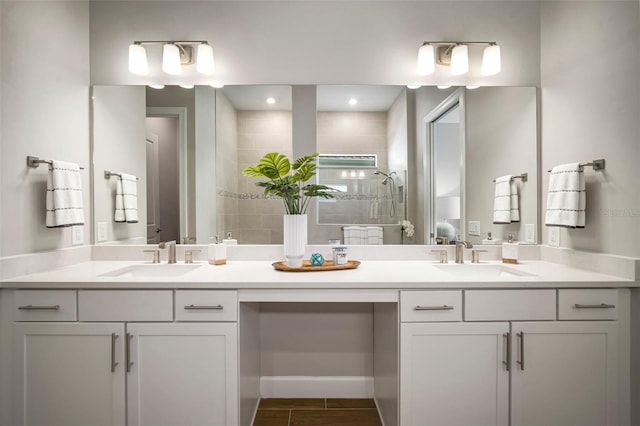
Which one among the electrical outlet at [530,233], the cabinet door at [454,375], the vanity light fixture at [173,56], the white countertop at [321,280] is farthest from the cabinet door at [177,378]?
the electrical outlet at [530,233]

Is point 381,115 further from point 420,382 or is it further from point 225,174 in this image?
point 420,382

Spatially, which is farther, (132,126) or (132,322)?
(132,126)

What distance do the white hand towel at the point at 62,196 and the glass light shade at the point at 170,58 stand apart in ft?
2.52

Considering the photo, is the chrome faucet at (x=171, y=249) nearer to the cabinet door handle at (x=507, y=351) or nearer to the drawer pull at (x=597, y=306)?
the cabinet door handle at (x=507, y=351)

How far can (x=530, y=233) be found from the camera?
2.09 metres

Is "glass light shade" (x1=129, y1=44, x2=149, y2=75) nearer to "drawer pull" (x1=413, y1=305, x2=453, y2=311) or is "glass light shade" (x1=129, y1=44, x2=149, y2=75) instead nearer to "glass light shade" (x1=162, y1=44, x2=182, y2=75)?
"glass light shade" (x1=162, y1=44, x2=182, y2=75)

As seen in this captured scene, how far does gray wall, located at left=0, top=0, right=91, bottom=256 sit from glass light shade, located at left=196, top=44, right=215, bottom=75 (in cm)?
71

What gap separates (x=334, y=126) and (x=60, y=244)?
1.69 meters

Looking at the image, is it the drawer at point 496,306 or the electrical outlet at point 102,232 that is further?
the electrical outlet at point 102,232

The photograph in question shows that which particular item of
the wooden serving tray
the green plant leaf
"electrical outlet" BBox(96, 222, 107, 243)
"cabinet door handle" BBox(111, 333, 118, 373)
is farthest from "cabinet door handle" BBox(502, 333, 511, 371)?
"electrical outlet" BBox(96, 222, 107, 243)

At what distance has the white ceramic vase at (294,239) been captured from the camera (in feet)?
6.10

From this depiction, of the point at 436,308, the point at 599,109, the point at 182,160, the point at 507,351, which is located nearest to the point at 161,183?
the point at 182,160

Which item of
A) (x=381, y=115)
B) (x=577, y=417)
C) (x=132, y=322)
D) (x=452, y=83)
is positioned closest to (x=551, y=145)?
(x=452, y=83)

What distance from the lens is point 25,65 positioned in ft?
5.35
